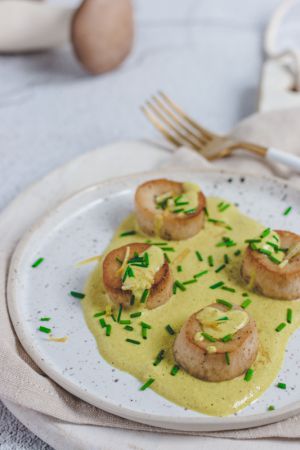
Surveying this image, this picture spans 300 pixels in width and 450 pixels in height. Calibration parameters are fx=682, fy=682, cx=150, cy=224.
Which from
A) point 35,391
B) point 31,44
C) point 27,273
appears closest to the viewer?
point 35,391

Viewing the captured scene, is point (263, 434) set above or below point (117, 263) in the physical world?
below

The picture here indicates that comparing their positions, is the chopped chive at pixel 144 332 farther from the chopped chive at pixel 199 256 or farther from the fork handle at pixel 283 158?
the fork handle at pixel 283 158

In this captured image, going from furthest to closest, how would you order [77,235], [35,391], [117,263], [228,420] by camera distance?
[77,235], [117,263], [35,391], [228,420]

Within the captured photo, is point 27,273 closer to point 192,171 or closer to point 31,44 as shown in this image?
point 192,171

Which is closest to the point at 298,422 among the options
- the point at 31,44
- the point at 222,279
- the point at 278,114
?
the point at 222,279

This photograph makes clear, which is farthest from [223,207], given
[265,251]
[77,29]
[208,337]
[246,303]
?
[77,29]

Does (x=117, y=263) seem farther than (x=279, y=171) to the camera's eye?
No

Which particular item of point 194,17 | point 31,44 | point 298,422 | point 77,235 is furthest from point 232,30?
Answer: point 298,422
